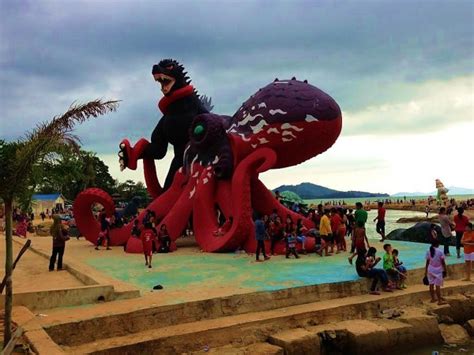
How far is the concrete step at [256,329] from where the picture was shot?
6.88 metres

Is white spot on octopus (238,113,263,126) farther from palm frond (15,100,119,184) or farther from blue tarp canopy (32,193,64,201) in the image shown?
blue tarp canopy (32,193,64,201)

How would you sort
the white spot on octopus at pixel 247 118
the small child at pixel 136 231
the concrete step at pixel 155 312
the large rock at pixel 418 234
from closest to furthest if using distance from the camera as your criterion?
the concrete step at pixel 155 312, the white spot on octopus at pixel 247 118, the small child at pixel 136 231, the large rock at pixel 418 234

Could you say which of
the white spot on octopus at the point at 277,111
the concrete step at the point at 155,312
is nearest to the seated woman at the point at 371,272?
the concrete step at the point at 155,312

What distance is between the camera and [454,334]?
29.5 feet

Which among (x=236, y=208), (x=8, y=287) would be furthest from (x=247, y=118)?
(x=8, y=287)

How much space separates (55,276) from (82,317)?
3.82 m

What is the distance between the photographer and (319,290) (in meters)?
8.98

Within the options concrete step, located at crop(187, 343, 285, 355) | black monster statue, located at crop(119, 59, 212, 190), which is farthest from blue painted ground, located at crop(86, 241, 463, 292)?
black monster statue, located at crop(119, 59, 212, 190)

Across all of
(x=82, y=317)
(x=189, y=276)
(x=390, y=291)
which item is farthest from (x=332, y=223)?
(x=82, y=317)

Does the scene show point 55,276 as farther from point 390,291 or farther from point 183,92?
point 183,92

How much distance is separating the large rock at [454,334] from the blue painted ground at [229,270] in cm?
180

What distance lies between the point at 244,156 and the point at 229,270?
15.2 feet

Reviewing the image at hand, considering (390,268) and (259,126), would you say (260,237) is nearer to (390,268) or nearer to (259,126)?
(390,268)

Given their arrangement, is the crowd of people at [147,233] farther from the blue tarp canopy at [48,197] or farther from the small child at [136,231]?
the blue tarp canopy at [48,197]
